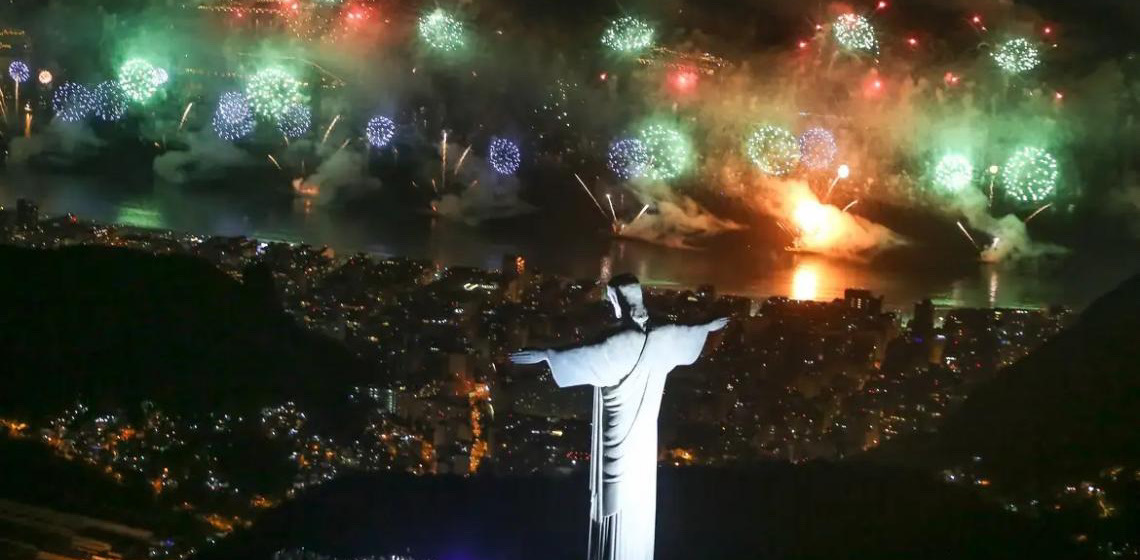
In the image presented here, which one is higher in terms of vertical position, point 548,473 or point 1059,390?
point 1059,390

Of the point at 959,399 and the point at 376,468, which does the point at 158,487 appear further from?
the point at 959,399

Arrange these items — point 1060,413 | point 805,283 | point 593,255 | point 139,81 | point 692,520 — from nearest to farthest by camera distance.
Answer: point 692,520
point 1060,413
point 805,283
point 593,255
point 139,81

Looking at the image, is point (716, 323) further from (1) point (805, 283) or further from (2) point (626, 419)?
(1) point (805, 283)

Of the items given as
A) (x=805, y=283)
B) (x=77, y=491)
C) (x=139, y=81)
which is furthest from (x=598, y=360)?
(x=139, y=81)

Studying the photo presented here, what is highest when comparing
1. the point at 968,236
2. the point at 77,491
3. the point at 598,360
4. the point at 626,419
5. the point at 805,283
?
the point at 968,236

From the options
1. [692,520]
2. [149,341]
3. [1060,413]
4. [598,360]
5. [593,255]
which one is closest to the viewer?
[598,360]

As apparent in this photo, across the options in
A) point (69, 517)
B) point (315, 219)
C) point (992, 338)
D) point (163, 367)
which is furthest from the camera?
point (315, 219)

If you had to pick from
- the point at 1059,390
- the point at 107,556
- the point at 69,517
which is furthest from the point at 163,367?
the point at 1059,390

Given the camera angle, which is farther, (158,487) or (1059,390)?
(1059,390)
